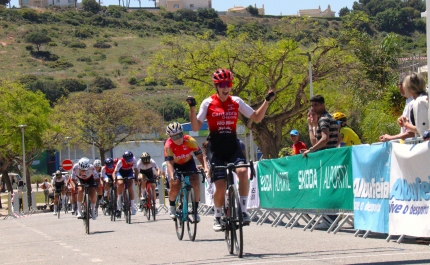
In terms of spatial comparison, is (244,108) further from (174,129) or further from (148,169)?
(148,169)

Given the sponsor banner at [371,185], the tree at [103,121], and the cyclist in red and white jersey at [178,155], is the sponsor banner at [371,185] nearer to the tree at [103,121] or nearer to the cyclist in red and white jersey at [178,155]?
the cyclist in red and white jersey at [178,155]

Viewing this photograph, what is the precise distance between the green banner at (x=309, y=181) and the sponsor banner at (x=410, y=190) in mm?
1526

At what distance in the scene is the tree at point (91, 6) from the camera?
17702 cm

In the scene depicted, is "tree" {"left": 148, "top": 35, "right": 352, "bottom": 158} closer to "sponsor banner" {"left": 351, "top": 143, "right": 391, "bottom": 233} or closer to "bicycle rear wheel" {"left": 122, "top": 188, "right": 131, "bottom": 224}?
"bicycle rear wheel" {"left": 122, "top": 188, "right": 131, "bottom": 224}

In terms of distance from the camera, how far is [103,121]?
6856cm

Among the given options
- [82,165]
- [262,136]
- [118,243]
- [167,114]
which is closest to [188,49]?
[262,136]

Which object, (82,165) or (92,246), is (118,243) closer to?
(92,246)

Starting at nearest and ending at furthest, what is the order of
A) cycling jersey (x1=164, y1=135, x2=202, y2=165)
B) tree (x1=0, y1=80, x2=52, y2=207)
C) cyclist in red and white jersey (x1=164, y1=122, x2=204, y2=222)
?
cyclist in red and white jersey (x1=164, y1=122, x2=204, y2=222) < cycling jersey (x1=164, y1=135, x2=202, y2=165) < tree (x1=0, y1=80, x2=52, y2=207)

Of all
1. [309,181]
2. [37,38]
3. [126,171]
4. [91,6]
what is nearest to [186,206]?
[309,181]

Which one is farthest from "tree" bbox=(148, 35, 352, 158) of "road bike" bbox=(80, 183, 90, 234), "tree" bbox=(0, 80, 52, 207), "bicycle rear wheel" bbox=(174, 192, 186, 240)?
"bicycle rear wheel" bbox=(174, 192, 186, 240)

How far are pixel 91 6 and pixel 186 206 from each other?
170m

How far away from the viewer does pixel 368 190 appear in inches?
444

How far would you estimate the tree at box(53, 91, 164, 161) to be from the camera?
67.8 meters

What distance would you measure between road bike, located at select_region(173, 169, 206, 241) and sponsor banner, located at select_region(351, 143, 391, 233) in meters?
2.27
